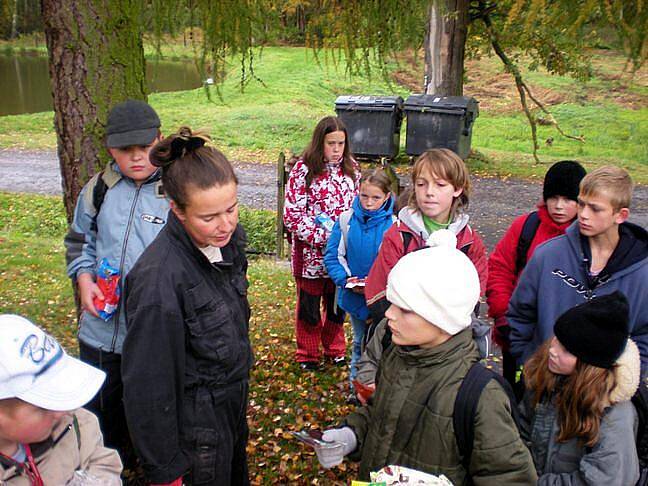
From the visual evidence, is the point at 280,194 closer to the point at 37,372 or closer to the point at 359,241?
the point at 359,241

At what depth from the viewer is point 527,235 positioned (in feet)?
11.4

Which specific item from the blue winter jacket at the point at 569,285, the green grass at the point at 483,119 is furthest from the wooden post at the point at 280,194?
the green grass at the point at 483,119

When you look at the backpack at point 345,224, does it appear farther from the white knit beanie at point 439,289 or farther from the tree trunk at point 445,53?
the tree trunk at point 445,53

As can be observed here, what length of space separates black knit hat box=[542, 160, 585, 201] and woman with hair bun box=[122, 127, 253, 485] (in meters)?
1.93

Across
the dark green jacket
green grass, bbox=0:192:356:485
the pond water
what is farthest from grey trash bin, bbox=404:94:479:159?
the pond water

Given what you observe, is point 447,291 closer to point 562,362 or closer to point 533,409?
point 562,362

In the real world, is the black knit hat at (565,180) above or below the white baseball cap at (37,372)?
above

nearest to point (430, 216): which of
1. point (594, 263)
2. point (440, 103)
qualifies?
point (594, 263)

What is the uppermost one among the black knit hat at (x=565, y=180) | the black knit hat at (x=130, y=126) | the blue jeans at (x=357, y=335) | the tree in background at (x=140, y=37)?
the tree in background at (x=140, y=37)

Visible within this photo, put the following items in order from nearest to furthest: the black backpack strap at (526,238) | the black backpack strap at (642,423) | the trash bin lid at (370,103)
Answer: the black backpack strap at (642,423), the black backpack strap at (526,238), the trash bin lid at (370,103)

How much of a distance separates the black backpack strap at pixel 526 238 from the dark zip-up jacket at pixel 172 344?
1.96m

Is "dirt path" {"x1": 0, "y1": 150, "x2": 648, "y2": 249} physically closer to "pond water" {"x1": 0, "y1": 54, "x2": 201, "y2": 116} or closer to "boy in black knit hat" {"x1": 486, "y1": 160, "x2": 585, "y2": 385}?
"boy in black knit hat" {"x1": 486, "y1": 160, "x2": 585, "y2": 385}

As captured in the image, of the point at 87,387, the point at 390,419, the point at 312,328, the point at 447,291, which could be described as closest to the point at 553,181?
the point at 447,291

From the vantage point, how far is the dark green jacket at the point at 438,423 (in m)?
1.89
